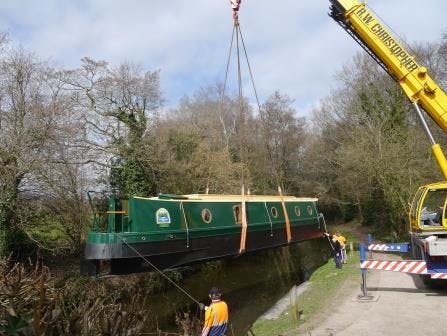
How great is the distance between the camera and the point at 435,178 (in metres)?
18.2

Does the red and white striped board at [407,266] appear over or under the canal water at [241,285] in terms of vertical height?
over

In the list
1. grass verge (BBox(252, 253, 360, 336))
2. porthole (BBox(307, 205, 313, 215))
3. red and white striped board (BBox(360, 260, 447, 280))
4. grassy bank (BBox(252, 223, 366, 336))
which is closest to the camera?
grassy bank (BBox(252, 223, 366, 336))

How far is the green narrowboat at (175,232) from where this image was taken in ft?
32.4

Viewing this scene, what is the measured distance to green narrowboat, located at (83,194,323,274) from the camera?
32.4 ft

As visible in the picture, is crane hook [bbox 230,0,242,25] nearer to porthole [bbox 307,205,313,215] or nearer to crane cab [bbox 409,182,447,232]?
crane cab [bbox 409,182,447,232]

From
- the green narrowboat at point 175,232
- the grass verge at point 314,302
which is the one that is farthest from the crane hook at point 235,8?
Result: the grass verge at point 314,302

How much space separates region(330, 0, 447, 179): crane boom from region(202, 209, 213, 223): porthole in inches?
224

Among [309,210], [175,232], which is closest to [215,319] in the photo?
[175,232]

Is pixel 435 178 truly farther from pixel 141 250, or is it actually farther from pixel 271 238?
pixel 141 250

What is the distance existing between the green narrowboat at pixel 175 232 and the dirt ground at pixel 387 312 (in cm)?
302

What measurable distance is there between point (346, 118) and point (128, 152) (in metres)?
16.5

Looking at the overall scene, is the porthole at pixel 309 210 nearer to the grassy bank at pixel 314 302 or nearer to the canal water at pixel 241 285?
the canal water at pixel 241 285

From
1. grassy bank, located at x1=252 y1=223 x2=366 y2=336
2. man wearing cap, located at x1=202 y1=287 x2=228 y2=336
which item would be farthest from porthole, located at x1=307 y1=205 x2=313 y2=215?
man wearing cap, located at x1=202 y1=287 x2=228 y2=336

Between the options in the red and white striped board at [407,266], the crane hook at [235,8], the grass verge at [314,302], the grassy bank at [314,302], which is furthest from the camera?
the crane hook at [235,8]
